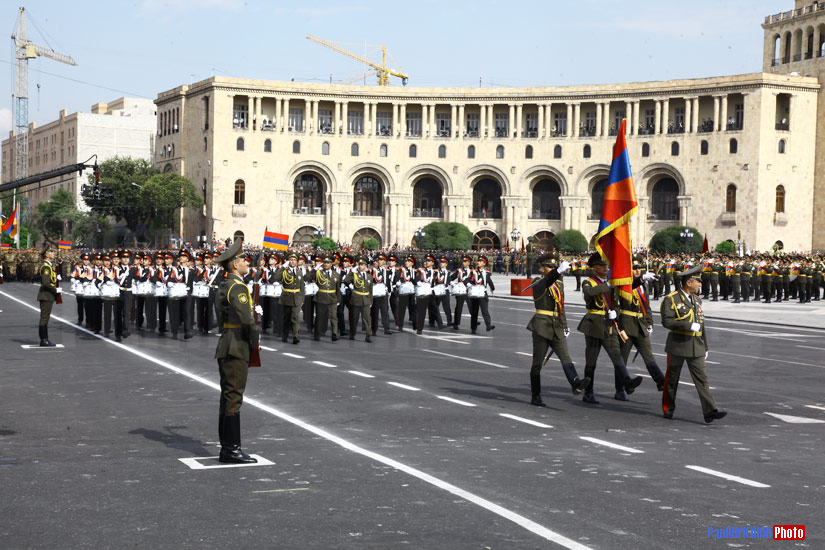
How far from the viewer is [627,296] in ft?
45.8

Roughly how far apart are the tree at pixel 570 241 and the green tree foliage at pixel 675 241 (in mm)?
5182

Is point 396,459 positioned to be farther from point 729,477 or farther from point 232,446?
point 729,477

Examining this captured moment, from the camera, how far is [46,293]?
20.5m

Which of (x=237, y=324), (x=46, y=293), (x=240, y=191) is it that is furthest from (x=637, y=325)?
(x=240, y=191)

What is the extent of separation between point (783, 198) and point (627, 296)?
224 feet

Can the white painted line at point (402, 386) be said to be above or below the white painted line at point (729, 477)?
above

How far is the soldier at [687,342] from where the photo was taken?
38.5 ft

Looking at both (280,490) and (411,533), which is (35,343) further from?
(411,533)

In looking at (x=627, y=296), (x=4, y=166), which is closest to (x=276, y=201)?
(x=627, y=296)

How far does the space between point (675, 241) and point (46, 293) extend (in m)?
59.1

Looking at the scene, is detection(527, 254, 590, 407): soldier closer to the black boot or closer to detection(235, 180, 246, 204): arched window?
the black boot

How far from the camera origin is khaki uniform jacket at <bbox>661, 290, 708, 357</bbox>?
1185cm

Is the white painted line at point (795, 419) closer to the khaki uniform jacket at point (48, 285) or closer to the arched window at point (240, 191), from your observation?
the khaki uniform jacket at point (48, 285)

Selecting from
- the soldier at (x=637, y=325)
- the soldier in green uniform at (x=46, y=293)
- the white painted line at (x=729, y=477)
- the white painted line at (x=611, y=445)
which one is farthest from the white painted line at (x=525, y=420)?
the soldier in green uniform at (x=46, y=293)
